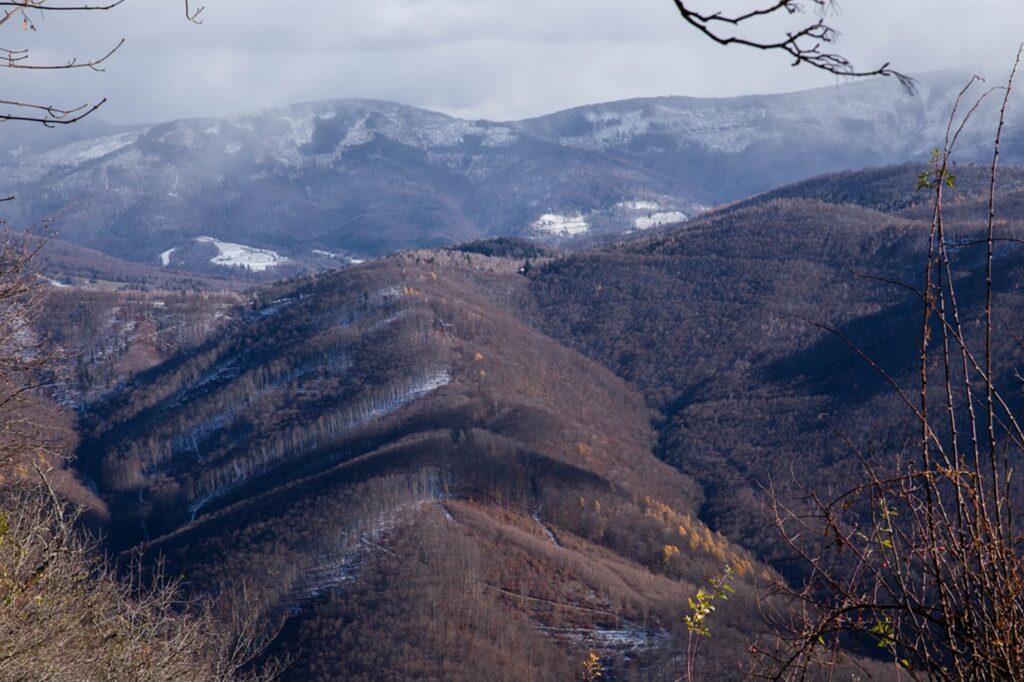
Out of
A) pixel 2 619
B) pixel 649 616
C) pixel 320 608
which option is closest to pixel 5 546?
pixel 2 619

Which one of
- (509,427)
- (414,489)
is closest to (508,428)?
(509,427)

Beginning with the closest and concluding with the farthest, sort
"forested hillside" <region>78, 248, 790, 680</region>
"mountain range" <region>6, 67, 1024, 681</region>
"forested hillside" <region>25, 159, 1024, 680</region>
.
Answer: "forested hillside" <region>78, 248, 790, 680</region>, "mountain range" <region>6, 67, 1024, 681</region>, "forested hillside" <region>25, 159, 1024, 680</region>

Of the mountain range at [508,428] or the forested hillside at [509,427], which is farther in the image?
the forested hillside at [509,427]

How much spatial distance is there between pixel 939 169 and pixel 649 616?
5909 centimetres

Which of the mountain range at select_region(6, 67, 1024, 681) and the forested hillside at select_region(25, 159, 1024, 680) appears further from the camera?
the forested hillside at select_region(25, 159, 1024, 680)

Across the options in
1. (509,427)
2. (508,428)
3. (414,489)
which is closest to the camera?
(414,489)

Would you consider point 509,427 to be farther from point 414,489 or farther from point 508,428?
point 414,489

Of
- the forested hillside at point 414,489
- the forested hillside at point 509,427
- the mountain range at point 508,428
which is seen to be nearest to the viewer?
the forested hillside at point 414,489

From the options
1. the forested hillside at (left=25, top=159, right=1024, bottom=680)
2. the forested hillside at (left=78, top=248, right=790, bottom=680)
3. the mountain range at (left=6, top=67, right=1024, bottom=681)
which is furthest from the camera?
the forested hillside at (left=25, top=159, right=1024, bottom=680)

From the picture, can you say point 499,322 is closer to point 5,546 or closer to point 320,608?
point 320,608

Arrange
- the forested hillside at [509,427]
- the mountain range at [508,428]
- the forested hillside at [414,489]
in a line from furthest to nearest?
1. the forested hillside at [509,427]
2. the mountain range at [508,428]
3. the forested hillside at [414,489]

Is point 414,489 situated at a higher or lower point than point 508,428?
lower

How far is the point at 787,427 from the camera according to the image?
103 metres

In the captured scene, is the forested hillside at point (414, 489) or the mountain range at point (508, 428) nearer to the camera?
the forested hillside at point (414, 489)
